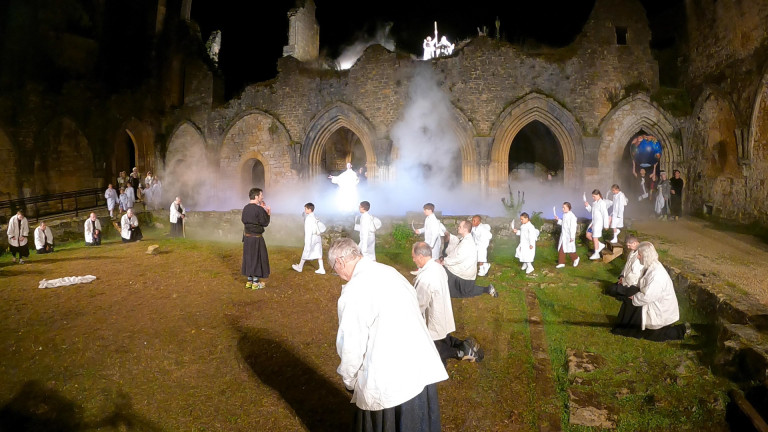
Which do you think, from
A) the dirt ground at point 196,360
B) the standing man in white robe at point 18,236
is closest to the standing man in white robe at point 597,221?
the dirt ground at point 196,360

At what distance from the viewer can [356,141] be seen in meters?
24.5

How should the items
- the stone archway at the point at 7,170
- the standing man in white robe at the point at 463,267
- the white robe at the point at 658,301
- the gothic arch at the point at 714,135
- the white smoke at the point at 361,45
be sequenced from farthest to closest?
the white smoke at the point at 361,45 → the stone archway at the point at 7,170 → the gothic arch at the point at 714,135 → the standing man in white robe at the point at 463,267 → the white robe at the point at 658,301

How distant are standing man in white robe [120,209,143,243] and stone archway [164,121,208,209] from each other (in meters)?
7.32

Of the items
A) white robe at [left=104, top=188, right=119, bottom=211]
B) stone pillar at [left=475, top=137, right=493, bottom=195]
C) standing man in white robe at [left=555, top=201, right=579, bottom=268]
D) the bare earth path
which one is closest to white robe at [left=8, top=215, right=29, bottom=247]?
white robe at [left=104, top=188, right=119, bottom=211]

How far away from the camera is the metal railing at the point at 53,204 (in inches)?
667

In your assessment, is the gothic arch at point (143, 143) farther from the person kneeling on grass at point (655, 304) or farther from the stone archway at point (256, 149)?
the person kneeling on grass at point (655, 304)

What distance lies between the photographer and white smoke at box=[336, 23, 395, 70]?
94.6 ft

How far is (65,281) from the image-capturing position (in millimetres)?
8398

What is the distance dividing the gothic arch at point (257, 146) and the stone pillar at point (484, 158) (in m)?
7.76

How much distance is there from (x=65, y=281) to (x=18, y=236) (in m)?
3.75

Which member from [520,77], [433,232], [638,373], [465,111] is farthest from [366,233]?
[520,77]

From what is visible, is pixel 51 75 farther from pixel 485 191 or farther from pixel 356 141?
pixel 485 191

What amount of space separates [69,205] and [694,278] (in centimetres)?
2217

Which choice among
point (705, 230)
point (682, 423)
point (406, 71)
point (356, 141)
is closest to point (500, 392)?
point (682, 423)
